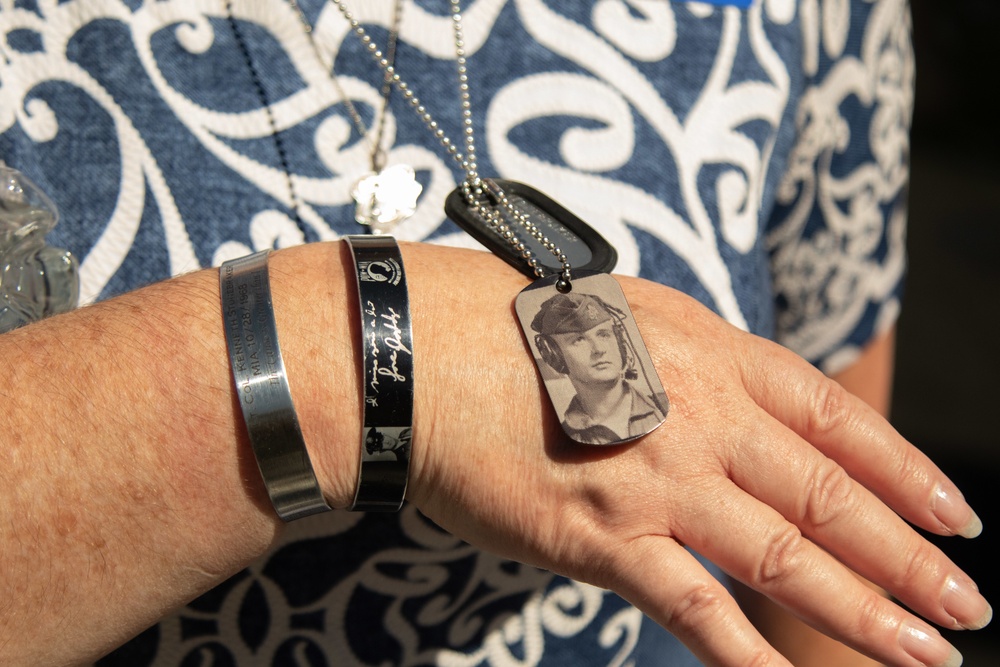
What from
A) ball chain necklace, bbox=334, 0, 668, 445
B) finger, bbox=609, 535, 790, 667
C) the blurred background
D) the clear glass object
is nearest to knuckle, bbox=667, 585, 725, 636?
finger, bbox=609, 535, 790, 667

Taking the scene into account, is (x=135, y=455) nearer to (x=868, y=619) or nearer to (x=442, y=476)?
(x=442, y=476)

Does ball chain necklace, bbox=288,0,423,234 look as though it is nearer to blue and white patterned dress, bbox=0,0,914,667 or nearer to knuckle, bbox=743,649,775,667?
blue and white patterned dress, bbox=0,0,914,667

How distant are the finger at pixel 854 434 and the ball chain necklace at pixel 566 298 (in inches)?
4.0

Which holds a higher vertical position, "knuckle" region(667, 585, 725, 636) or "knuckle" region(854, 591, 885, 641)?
"knuckle" region(667, 585, 725, 636)

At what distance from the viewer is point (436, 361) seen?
62cm

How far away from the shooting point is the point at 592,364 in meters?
0.61

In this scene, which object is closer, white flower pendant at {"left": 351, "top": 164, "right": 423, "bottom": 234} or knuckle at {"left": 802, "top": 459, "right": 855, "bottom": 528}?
knuckle at {"left": 802, "top": 459, "right": 855, "bottom": 528}

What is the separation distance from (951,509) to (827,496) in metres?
0.11

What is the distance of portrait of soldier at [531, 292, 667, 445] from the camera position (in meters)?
0.59

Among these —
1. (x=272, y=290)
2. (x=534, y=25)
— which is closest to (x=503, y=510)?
(x=272, y=290)

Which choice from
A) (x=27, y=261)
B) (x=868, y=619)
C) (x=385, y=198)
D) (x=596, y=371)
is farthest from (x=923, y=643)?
(x=27, y=261)

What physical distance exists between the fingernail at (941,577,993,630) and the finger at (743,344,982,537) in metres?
0.05

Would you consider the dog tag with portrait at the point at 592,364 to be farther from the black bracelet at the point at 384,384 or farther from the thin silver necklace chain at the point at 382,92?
the thin silver necklace chain at the point at 382,92

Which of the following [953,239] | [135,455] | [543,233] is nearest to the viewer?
[135,455]
